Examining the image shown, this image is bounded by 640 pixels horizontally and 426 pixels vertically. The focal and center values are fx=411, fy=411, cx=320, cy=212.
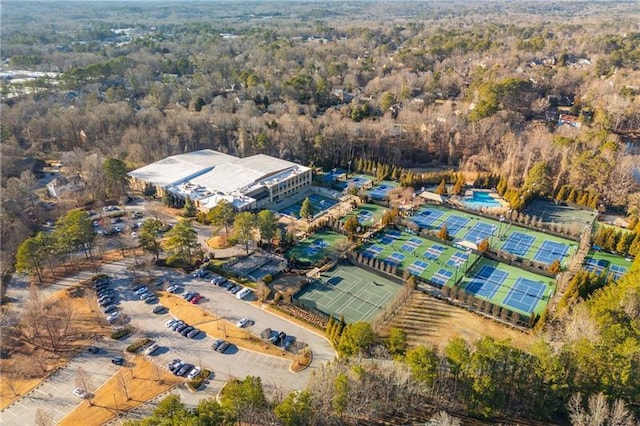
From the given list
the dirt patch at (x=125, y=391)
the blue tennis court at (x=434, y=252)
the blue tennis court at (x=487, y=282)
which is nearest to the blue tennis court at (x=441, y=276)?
the blue tennis court at (x=487, y=282)

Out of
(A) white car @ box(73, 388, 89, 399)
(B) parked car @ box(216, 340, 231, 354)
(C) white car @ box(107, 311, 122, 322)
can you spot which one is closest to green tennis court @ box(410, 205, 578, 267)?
(B) parked car @ box(216, 340, 231, 354)

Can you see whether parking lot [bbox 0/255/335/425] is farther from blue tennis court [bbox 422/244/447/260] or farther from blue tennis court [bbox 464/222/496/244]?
blue tennis court [bbox 464/222/496/244]

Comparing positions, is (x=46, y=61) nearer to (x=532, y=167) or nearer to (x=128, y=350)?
(x=128, y=350)

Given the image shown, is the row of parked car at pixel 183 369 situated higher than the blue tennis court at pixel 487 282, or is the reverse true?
the blue tennis court at pixel 487 282

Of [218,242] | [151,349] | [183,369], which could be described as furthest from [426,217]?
[151,349]

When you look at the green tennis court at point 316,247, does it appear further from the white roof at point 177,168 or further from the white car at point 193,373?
the white roof at point 177,168

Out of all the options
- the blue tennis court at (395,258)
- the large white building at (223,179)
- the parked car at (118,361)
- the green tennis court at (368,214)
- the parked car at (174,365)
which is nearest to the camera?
the parked car at (174,365)

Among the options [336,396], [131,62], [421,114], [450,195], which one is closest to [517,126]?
[421,114]
